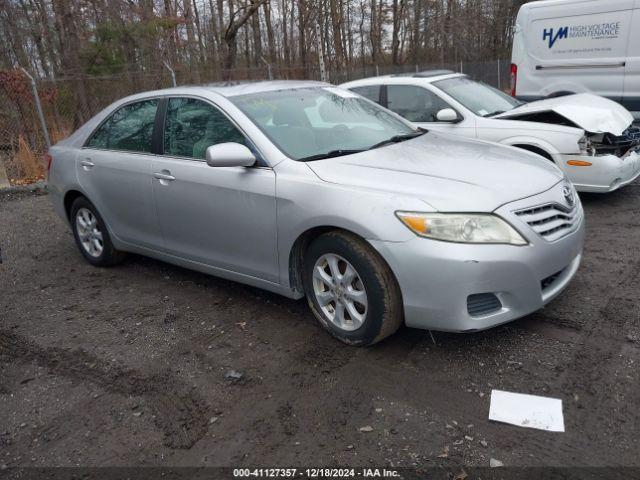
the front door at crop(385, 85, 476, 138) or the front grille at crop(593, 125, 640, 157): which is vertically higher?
the front door at crop(385, 85, 476, 138)

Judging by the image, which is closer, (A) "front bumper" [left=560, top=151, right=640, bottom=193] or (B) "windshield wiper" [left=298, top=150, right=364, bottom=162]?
(B) "windshield wiper" [left=298, top=150, right=364, bottom=162]

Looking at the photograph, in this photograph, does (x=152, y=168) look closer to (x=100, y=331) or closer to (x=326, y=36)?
(x=100, y=331)

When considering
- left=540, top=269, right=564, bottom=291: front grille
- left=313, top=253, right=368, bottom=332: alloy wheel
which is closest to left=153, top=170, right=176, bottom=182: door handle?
left=313, top=253, right=368, bottom=332: alloy wheel

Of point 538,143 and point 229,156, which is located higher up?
point 229,156

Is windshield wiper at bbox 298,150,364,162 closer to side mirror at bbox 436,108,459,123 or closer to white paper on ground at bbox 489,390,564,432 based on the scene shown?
white paper on ground at bbox 489,390,564,432

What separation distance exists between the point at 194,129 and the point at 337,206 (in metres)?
1.58

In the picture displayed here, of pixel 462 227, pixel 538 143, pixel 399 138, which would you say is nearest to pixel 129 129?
pixel 399 138

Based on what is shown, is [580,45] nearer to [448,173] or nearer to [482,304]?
[448,173]

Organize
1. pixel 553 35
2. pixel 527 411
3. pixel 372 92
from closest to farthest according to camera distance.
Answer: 1. pixel 527 411
2. pixel 372 92
3. pixel 553 35

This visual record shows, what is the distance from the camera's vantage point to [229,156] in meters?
3.54

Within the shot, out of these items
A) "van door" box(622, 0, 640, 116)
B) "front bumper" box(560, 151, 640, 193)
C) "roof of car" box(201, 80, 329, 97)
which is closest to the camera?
"roof of car" box(201, 80, 329, 97)

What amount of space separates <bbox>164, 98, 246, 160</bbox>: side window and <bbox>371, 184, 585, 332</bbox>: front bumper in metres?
1.53

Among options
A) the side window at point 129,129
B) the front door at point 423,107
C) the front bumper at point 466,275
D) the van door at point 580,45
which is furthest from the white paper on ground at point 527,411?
the van door at point 580,45

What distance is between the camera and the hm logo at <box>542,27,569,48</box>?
29.4 feet
